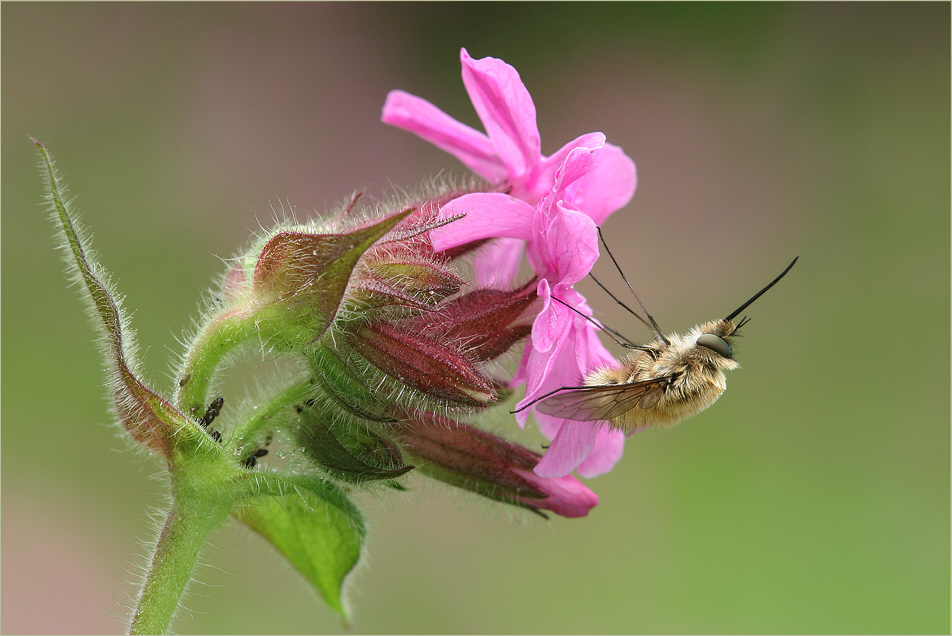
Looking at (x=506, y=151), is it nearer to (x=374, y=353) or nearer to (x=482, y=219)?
(x=482, y=219)

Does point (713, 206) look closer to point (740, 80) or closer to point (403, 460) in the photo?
point (740, 80)

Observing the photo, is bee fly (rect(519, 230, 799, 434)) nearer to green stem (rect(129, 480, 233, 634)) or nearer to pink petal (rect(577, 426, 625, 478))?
pink petal (rect(577, 426, 625, 478))

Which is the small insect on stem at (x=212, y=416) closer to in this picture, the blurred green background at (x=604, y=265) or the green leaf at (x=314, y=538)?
the green leaf at (x=314, y=538)

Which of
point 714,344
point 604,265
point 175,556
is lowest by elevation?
point 175,556

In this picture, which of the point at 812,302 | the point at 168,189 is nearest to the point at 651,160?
the point at 812,302

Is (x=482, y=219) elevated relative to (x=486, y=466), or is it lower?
elevated

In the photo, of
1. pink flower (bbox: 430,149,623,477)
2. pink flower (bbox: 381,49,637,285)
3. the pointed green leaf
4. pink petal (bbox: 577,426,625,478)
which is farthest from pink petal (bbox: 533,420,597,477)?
the pointed green leaf

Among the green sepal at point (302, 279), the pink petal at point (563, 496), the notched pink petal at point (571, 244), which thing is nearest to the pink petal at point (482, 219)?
the notched pink petal at point (571, 244)

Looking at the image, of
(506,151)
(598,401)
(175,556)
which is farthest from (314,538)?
(506,151)
